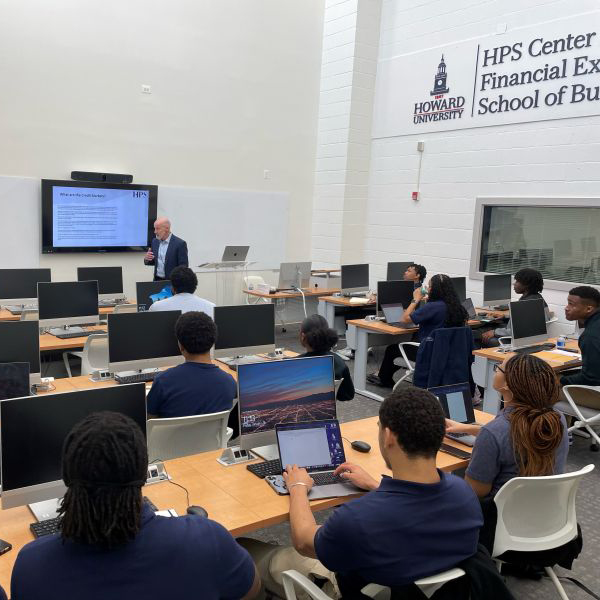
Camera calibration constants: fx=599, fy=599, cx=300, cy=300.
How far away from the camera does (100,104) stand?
8.02m

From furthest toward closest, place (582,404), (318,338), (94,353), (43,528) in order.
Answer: (94,353) → (582,404) → (318,338) → (43,528)

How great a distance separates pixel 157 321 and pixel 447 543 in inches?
111

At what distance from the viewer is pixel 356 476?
2.52 m

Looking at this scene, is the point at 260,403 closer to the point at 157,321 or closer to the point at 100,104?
the point at 157,321

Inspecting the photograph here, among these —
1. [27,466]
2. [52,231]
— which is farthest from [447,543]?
[52,231]

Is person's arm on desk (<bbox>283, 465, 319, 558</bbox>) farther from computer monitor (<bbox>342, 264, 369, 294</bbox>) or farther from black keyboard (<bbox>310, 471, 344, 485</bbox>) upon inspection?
computer monitor (<bbox>342, 264, 369, 294</bbox>)

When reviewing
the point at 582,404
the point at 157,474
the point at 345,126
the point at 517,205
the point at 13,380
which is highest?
the point at 345,126

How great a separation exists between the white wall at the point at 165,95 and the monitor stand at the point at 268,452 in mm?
5874

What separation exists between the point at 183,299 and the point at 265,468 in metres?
2.26

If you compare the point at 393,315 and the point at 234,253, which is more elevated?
the point at 234,253

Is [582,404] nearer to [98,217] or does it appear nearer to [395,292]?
[395,292]

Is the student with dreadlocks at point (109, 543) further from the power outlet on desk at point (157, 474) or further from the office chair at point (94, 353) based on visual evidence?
the office chair at point (94, 353)

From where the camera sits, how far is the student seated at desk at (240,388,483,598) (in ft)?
5.80

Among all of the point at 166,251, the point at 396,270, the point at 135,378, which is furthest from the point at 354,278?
the point at 135,378
